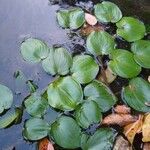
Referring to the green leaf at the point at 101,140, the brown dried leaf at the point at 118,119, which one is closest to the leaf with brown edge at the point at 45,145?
the green leaf at the point at 101,140

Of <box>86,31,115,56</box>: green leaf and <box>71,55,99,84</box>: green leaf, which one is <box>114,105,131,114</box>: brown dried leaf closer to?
<box>71,55,99,84</box>: green leaf

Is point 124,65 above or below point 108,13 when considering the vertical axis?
below

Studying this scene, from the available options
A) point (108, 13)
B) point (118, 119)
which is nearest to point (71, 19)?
point (108, 13)

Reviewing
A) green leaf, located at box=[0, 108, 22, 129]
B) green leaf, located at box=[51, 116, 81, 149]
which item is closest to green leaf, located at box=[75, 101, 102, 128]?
green leaf, located at box=[51, 116, 81, 149]

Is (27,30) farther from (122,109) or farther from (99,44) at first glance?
(122,109)

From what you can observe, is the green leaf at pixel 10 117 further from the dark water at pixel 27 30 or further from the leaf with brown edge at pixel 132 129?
the leaf with brown edge at pixel 132 129

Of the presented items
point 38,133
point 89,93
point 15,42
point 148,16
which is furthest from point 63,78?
point 148,16
